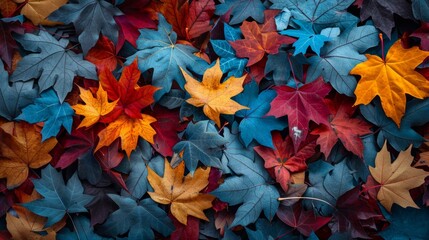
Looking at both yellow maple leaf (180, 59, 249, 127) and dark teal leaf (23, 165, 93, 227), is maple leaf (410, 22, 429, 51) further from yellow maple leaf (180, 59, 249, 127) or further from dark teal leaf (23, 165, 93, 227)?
dark teal leaf (23, 165, 93, 227)

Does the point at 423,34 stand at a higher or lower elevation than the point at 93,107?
higher

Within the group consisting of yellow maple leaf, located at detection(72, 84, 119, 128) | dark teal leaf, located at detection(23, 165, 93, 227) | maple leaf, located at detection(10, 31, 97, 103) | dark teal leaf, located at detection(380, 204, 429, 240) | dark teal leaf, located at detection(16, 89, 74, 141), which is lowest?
dark teal leaf, located at detection(380, 204, 429, 240)

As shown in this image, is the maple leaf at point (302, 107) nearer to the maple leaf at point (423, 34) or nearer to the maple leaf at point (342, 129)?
the maple leaf at point (342, 129)

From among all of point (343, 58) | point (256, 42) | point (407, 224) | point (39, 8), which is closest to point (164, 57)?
point (256, 42)

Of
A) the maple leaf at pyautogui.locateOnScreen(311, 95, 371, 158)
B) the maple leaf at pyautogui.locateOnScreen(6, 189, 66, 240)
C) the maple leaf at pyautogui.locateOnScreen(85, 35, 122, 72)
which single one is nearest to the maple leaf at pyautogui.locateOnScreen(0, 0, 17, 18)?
the maple leaf at pyautogui.locateOnScreen(85, 35, 122, 72)

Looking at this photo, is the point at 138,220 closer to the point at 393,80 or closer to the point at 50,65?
the point at 50,65

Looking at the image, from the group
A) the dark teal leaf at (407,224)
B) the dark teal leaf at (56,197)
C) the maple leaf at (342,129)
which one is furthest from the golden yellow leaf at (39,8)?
the dark teal leaf at (407,224)

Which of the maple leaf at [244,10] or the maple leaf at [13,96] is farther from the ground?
the maple leaf at [244,10]
